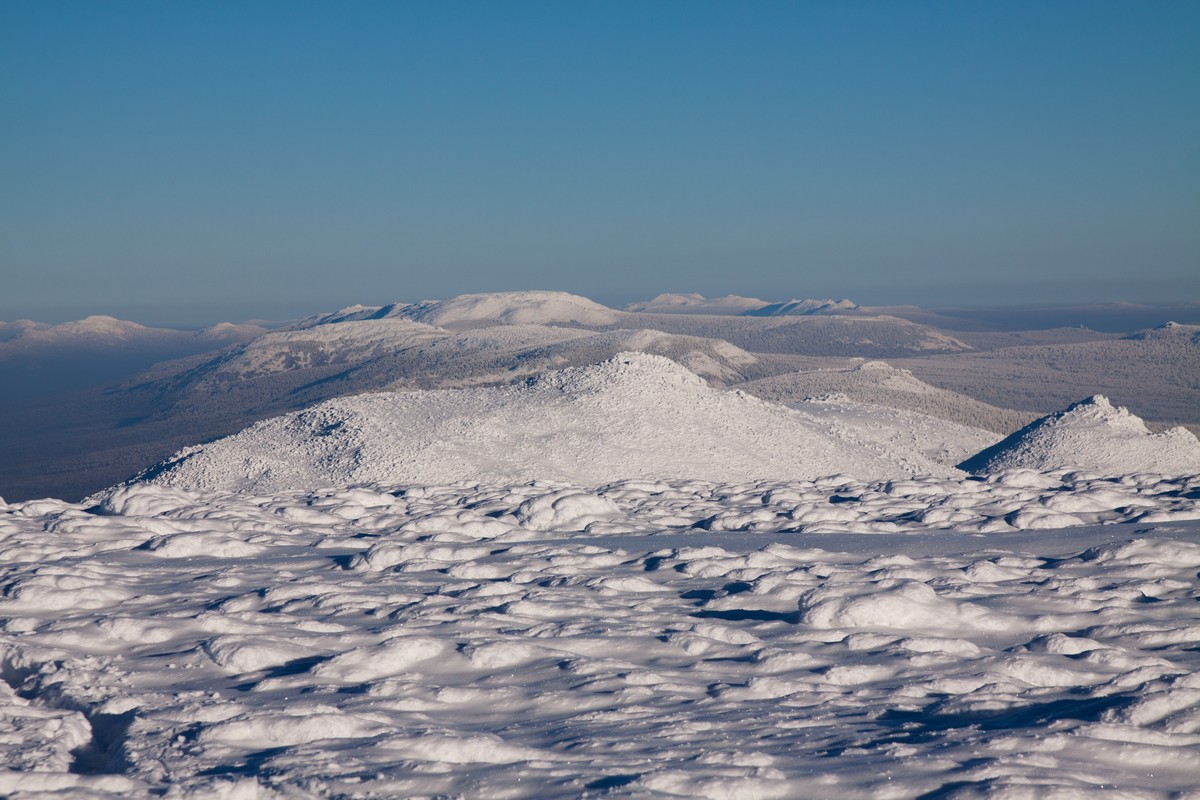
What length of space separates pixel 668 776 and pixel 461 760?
1727mm

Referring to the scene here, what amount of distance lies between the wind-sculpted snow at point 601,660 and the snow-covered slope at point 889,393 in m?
48.7

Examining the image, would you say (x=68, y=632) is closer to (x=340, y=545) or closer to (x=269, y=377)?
(x=340, y=545)

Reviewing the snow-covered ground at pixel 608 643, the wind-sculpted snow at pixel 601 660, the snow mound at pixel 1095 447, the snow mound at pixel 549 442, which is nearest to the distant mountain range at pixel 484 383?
the snow mound at pixel 1095 447

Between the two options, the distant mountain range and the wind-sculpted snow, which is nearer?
the wind-sculpted snow

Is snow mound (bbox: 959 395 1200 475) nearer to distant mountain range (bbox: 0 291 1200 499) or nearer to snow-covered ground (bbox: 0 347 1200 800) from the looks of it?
distant mountain range (bbox: 0 291 1200 499)

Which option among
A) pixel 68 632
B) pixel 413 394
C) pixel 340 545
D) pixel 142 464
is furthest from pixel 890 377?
pixel 68 632

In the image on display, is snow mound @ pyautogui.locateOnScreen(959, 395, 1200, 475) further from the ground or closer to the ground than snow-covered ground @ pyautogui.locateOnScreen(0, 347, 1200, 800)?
closer to the ground

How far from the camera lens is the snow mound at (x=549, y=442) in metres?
31.4

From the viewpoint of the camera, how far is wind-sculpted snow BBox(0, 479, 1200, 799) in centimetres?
666

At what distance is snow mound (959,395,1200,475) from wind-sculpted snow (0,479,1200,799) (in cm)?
2097

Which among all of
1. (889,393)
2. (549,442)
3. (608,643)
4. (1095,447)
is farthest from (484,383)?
(608,643)

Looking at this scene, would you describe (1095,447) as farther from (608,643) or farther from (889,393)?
(889,393)

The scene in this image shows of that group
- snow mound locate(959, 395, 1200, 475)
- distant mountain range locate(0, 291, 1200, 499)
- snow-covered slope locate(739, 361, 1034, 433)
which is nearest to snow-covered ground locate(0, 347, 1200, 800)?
snow mound locate(959, 395, 1200, 475)

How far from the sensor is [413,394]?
Result: 138 feet
